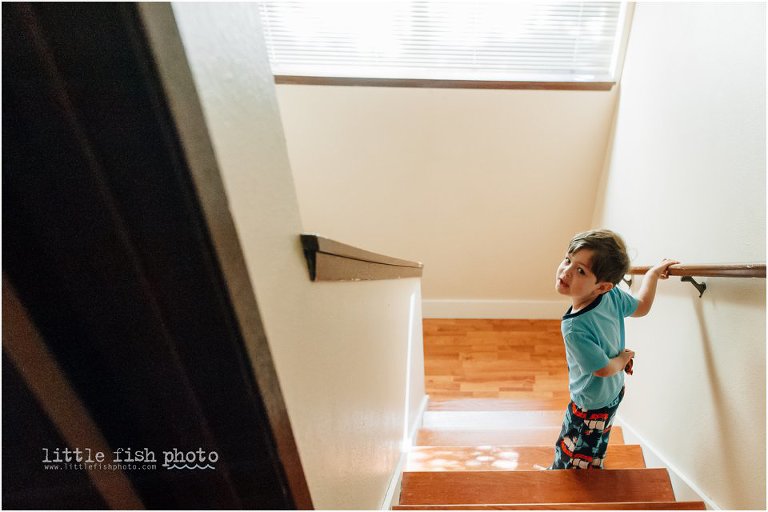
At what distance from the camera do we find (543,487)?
Result: 152 centimetres

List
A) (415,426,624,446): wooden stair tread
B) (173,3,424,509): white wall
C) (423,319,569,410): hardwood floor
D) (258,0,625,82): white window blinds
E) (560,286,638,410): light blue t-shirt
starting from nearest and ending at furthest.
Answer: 1. (173,3,424,509): white wall
2. (560,286,638,410): light blue t-shirt
3. (415,426,624,446): wooden stair tread
4. (258,0,625,82): white window blinds
5. (423,319,569,410): hardwood floor

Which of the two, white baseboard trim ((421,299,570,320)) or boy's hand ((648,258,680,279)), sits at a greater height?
boy's hand ((648,258,680,279))

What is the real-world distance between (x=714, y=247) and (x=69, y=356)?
1.75 m

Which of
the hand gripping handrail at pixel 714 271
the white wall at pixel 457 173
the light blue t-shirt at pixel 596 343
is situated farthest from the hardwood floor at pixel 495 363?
the hand gripping handrail at pixel 714 271

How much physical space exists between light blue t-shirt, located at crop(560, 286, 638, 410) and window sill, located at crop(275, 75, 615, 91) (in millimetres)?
1685

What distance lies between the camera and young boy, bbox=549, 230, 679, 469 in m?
1.35

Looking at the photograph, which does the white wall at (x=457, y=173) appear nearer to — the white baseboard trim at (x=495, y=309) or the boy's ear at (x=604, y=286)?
the white baseboard trim at (x=495, y=309)

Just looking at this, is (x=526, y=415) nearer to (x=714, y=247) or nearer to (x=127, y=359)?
(x=714, y=247)

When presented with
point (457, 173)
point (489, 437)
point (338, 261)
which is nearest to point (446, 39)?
point (457, 173)

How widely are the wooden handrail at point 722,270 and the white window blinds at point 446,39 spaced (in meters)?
1.72

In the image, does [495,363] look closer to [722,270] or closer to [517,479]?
[517,479]

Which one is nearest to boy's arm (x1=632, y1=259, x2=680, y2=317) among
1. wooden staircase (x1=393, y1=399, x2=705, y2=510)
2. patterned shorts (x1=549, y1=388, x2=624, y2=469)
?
patterned shorts (x1=549, y1=388, x2=624, y2=469)

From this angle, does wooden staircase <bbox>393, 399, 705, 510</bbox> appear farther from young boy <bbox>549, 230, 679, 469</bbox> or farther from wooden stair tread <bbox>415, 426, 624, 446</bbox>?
young boy <bbox>549, 230, 679, 469</bbox>

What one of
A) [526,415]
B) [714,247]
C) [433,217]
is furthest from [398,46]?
[526,415]
